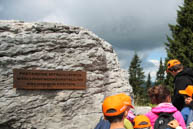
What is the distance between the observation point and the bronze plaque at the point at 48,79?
14.1ft

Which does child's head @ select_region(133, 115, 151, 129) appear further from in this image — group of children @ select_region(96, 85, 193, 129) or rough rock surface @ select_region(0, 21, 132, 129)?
rough rock surface @ select_region(0, 21, 132, 129)

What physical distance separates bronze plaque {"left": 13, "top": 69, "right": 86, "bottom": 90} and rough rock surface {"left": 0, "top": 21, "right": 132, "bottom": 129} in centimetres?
10

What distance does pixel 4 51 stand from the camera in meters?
4.27

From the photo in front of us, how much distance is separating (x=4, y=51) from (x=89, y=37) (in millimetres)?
1971

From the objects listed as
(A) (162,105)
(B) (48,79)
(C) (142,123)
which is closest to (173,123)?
(A) (162,105)

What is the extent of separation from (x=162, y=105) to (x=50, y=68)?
8.42 ft

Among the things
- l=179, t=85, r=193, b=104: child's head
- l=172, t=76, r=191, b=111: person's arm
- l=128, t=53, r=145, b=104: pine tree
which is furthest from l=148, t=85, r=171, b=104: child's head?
l=128, t=53, r=145, b=104: pine tree

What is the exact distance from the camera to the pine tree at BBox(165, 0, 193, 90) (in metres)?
16.4

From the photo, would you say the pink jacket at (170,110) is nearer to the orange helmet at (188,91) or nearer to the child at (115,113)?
the orange helmet at (188,91)

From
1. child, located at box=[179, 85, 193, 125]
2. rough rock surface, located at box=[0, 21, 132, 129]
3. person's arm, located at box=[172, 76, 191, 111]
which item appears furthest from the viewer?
rough rock surface, located at box=[0, 21, 132, 129]

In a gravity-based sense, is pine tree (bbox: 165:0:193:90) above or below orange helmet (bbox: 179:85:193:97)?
above

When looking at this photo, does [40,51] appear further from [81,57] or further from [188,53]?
[188,53]

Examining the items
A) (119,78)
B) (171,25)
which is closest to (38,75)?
(119,78)

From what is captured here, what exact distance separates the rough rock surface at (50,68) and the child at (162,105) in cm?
185
